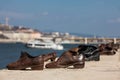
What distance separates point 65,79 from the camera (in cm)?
1549

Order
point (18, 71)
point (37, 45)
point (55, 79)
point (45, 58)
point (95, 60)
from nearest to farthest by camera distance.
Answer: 1. point (55, 79)
2. point (18, 71)
3. point (45, 58)
4. point (95, 60)
5. point (37, 45)

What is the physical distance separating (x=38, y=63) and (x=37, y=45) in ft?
415

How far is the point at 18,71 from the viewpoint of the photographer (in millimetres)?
18641

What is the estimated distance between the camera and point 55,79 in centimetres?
1538

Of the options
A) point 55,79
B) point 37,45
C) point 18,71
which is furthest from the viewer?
point 37,45

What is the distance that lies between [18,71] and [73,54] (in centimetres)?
297

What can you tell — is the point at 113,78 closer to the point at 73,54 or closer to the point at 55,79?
the point at 55,79

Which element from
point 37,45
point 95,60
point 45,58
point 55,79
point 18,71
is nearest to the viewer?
point 55,79

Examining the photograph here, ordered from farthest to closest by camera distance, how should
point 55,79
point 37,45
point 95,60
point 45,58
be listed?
point 37,45
point 95,60
point 45,58
point 55,79

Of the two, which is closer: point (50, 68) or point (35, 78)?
point (35, 78)

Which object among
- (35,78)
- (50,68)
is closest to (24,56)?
(50,68)

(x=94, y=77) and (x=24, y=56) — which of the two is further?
(x=24, y=56)

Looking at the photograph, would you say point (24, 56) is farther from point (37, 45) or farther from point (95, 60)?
point (37, 45)

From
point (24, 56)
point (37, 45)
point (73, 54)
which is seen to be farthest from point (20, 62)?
point (37, 45)
